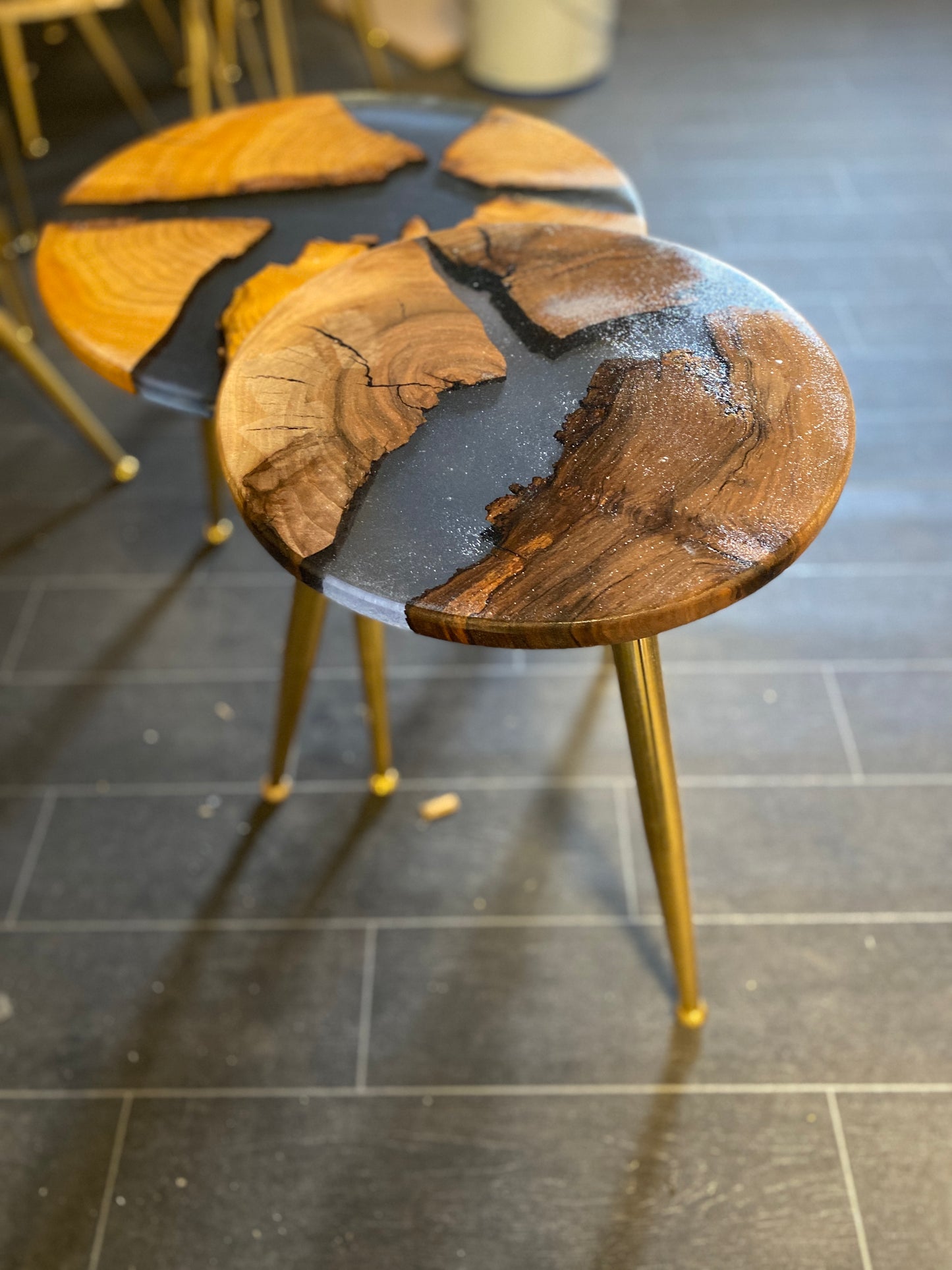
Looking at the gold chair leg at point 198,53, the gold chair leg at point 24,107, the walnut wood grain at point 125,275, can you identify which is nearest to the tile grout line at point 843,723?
the walnut wood grain at point 125,275

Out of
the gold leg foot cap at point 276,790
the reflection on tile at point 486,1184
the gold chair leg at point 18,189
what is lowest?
the reflection on tile at point 486,1184

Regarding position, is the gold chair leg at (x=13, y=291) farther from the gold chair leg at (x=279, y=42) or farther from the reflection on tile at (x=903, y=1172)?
the reflection on tile at (x=903, y=1172)

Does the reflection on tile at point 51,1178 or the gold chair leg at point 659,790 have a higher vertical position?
the gold chair leg at point 659,790

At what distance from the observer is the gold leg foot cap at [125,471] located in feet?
5.28

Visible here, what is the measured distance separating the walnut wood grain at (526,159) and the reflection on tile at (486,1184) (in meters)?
0.87

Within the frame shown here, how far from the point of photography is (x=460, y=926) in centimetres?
110

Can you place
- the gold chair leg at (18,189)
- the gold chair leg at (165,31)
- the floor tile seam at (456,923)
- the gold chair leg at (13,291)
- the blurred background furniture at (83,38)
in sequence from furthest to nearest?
the gold chair leg at (165,31) → the gold chair leg at (18,189) → the gold chair leg at (13,291) → the blurred background furniture at (83,38) → the floor tile seam at (456,923)

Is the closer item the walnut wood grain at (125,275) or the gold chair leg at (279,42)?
the walnut wood grain at (125,275)

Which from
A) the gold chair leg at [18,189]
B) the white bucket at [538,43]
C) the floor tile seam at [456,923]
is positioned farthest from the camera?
the white bucket at [538,43]

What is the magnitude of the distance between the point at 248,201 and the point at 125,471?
0.75 meters

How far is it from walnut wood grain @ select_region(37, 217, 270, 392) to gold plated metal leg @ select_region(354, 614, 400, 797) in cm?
33

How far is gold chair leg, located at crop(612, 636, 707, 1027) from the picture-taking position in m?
0.74

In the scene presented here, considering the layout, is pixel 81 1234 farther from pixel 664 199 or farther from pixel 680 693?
pixel 664 199

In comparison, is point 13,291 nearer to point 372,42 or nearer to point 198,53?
point 198,53
